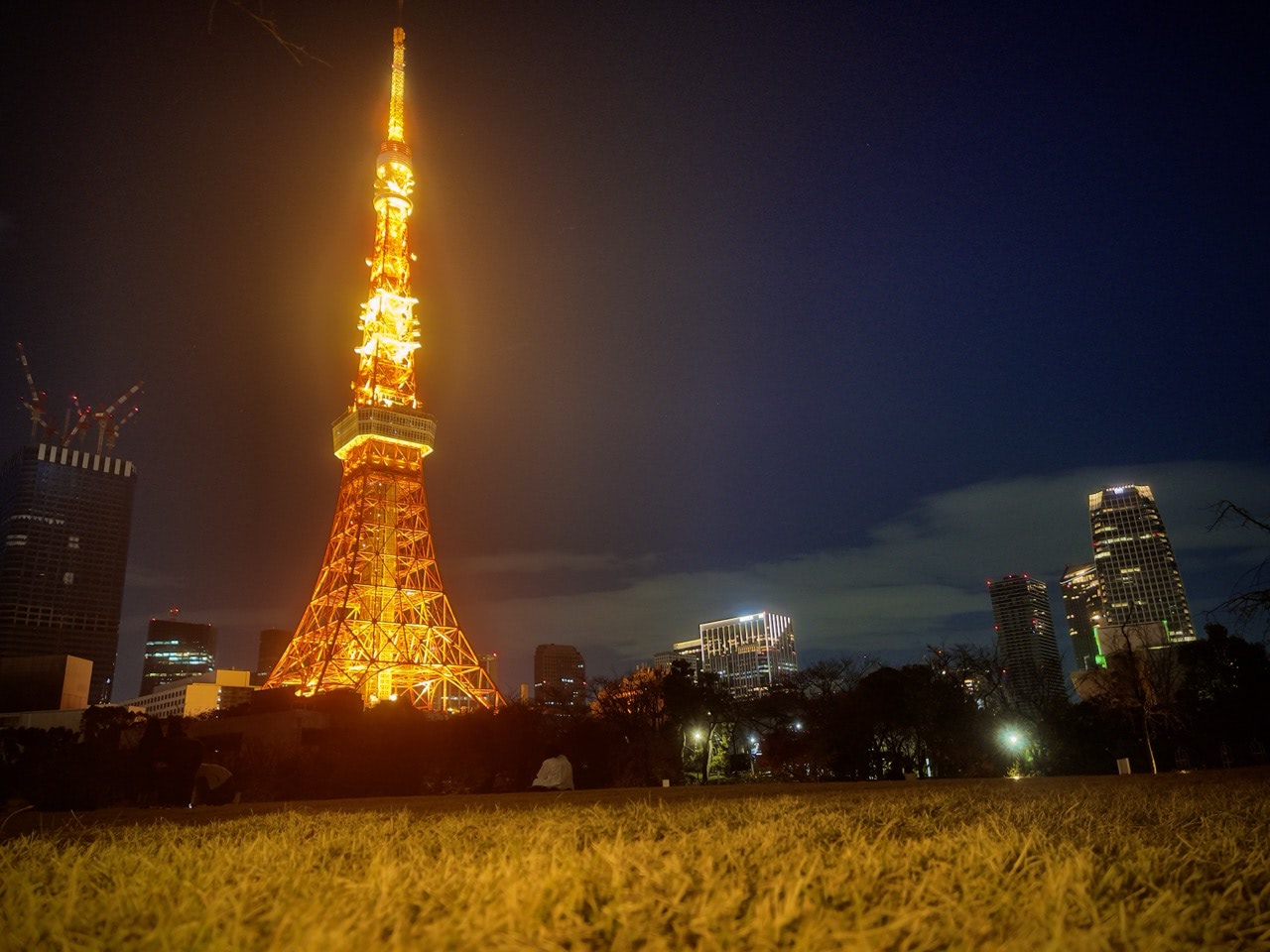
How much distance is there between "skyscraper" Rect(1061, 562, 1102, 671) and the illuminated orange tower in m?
141

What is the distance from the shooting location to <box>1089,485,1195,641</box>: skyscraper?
140250 millimetres

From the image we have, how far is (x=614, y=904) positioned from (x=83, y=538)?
7820 inches

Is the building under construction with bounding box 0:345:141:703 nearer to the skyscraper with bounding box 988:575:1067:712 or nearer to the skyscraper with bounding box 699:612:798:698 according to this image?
the skyscraper with bounding box 699:612:798:698

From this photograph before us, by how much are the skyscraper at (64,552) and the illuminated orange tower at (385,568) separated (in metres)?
136

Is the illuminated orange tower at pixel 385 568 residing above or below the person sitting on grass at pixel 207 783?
above

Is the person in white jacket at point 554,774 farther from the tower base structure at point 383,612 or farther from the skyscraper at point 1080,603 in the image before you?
the skyscraper at point 1080,603

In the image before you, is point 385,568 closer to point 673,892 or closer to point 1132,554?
point 673,892

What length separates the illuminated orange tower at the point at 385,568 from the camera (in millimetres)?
47562

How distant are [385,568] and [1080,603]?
165 m

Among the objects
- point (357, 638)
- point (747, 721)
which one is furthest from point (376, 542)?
point (747, 721)

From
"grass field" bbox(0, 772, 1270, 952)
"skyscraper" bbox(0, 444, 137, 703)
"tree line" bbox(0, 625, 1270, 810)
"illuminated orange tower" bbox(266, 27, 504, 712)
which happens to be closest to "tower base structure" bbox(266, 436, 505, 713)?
"illuminated orange tower" bbox(266, 27, 504, 712)

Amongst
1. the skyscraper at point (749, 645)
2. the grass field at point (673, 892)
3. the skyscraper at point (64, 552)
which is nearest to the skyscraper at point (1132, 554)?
the skyscraper at point (749, 645)

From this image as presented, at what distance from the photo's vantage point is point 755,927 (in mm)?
1375

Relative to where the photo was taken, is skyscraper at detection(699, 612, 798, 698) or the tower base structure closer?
the tower base structure
